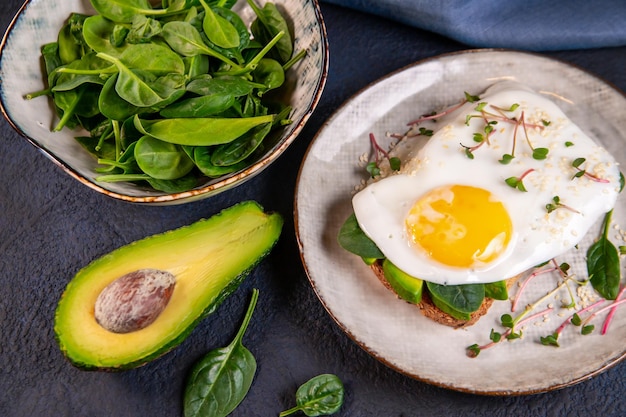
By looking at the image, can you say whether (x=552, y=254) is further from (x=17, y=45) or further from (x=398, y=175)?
(x=17, y=45)

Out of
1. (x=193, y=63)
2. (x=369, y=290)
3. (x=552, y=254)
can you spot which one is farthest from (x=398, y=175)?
(x=193, y=63)

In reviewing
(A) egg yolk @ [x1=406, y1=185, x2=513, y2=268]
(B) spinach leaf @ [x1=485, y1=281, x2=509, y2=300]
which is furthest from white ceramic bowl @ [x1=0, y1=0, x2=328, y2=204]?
(B) spinach leaf @ [x1=485, y1=281, x2=509, y2=300]

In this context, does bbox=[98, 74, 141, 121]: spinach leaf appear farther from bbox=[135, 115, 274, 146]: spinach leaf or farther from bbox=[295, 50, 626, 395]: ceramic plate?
bbox=[295, 50, 626, 395]: ceramic plate

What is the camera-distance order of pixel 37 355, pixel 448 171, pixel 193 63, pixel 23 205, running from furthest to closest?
pixel 23 205, pixel 37 355, pixel 448 171, pixel 193 63

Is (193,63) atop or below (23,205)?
atop

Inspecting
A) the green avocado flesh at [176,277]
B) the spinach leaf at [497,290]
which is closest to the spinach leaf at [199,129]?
the green avocado flesh at [176,277]

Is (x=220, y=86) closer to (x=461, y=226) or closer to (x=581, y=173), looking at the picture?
(x=461, y=226)

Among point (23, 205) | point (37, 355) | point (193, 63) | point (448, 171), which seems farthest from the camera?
point (23, 205)
